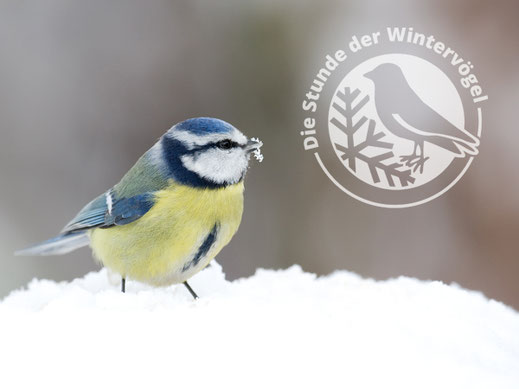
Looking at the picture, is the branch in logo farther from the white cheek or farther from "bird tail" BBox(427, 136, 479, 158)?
the white cheek

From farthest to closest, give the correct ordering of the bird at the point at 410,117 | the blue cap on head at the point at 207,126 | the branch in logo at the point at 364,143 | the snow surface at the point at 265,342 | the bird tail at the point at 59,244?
the bird at the point at 410,117
the branch in logo at the point at 364,143
the bird tail at the point at 59,244
the blue cap on head at the point at 207,126
the snow surface at the point at 265,342

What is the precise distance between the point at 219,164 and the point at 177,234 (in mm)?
194

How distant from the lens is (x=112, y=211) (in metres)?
1.63

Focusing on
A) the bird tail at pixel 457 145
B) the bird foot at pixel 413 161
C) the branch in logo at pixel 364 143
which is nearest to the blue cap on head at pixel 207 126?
the branch in logo at pixel 364 143

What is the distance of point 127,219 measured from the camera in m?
1.57

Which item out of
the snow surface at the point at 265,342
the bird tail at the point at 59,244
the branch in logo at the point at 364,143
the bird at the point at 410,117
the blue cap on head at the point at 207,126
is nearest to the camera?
the snow surface at the point at 265,342

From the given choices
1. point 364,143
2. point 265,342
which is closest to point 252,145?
point 265,342

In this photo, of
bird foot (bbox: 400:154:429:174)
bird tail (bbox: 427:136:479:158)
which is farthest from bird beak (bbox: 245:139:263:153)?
bird tail (bbox: 427:136:479:158)

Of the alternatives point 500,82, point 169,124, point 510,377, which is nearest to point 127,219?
point 510,377

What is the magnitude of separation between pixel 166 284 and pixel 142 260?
0.30ft

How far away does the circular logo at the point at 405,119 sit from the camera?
7.77 ft

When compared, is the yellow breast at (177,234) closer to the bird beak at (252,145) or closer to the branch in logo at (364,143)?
the bird beak at (252,145)

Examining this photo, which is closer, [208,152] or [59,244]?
[208,152]

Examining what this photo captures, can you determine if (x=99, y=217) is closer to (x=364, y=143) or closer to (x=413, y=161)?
(x=364, y=143)
